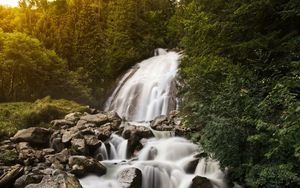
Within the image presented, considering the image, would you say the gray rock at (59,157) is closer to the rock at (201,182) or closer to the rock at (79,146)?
the rock at (79,146)

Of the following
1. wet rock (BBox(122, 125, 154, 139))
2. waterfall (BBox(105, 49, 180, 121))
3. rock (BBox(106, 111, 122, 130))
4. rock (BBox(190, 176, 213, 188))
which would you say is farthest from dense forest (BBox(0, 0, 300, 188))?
rock (BBox(106, 111, 122, 130))

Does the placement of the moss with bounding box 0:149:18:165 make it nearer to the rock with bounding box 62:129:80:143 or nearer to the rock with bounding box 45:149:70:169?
the rock with bounding box 45:149:70:169

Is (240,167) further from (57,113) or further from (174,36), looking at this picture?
(174,36)

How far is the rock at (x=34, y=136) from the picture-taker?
1585 centimetres

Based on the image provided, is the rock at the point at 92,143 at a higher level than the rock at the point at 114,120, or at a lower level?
lower

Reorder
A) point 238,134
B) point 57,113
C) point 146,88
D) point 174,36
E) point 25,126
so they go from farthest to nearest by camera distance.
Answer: point 174,36 < point 146,88 < point 57,113 < point 25,126 < point 238,134

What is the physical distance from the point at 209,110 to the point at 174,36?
2490 centimetres

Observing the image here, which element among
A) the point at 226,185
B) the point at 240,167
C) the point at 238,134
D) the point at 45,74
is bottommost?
the point at 226,185

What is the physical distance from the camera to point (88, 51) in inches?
1243

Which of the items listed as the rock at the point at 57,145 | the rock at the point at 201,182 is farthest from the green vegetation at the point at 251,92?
the rock at the point at 57,145

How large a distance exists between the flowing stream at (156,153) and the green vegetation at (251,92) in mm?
1668

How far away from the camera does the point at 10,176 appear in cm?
1117

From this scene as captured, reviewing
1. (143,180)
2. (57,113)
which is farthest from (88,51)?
(143,180)

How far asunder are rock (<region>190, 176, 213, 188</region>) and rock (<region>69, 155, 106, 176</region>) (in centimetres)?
402
